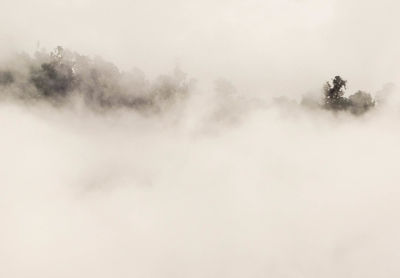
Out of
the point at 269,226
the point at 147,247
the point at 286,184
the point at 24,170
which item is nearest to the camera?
the point at 147,247

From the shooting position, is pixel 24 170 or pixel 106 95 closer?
pixel 24 170

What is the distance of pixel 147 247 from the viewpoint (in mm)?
53250

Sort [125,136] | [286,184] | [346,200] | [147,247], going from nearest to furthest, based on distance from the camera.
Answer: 1. [147,247]
2. [346,200]
3. [286,184]
4. [125,136]

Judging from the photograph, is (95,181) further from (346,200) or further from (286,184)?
(346,200)

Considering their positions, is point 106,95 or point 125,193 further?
point 106,95

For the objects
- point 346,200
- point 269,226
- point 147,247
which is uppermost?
point 346,200

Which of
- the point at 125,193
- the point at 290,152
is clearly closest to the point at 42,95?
the point at 125,193

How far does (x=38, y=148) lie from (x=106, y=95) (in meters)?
13.8

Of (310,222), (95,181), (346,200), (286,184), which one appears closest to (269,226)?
(310,222)

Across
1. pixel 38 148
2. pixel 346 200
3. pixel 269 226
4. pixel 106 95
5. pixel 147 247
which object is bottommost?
pixel 147 247

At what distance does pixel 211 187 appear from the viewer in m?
78.5

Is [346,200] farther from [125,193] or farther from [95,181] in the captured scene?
[95,181]

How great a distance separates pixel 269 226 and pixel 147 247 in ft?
50.8

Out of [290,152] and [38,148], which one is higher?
[290,152]
